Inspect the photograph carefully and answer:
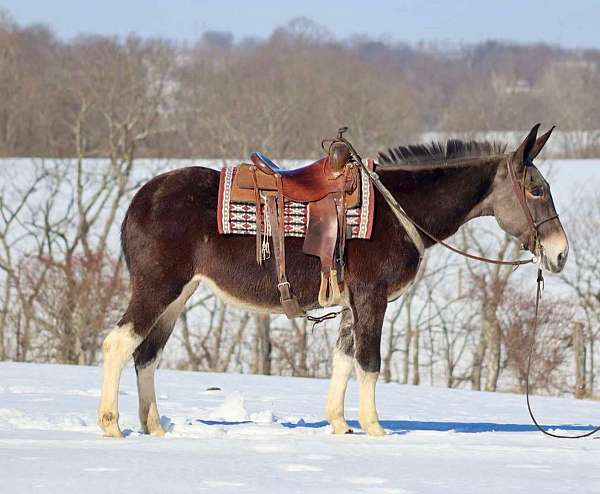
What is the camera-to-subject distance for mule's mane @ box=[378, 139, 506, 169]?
8617 millimetres

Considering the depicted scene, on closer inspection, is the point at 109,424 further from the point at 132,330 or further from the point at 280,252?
the point at 280,252

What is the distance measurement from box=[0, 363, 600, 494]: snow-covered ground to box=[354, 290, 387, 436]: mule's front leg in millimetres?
187

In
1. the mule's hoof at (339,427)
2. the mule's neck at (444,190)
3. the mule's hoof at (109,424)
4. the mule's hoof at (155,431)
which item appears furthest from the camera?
the mule's neck at (444,190)

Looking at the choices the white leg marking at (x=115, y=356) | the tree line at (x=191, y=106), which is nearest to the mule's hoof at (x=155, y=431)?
the white leg marking at (x=115, y=356)

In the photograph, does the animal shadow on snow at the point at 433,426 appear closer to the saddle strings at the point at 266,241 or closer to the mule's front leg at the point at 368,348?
the mule's front leg at the point at 368,348

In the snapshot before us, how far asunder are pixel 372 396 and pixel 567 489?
243 centimetres

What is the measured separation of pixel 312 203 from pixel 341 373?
4.29 ft

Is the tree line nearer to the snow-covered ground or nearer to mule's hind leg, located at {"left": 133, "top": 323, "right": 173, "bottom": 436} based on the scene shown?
the snow-covered ground

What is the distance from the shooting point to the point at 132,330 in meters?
7.98

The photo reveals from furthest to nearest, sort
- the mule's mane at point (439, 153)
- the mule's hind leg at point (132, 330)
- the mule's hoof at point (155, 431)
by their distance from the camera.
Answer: the mule's mane at point (439, 153) → the mule's hoof at point (155, 431) → the mule's hind leg at point (132, 330)

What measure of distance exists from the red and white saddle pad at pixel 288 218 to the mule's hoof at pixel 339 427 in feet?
4.57

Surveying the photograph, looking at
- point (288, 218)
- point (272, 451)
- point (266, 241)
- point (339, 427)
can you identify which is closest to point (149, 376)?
point (266, 241)

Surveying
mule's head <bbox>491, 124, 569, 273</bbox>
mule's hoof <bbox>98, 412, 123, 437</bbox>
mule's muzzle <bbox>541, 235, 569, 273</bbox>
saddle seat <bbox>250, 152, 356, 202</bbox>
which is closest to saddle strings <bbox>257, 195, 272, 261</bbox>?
saddle seat <bbox>250, 152, 356, 202</bbox>

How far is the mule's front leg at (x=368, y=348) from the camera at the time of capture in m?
8.09
